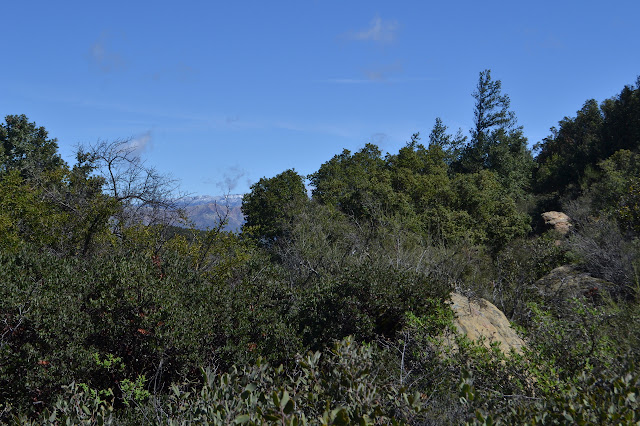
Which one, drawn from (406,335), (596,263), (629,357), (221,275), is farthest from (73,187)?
(596,263)

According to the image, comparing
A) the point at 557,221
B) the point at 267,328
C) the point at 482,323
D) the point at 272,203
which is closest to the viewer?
the point at 267,328

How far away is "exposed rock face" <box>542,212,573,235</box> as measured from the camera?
1032 inches

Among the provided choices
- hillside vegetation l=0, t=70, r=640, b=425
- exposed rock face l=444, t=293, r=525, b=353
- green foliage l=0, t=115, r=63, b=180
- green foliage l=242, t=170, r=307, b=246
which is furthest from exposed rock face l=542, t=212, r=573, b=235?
green foliage l=0, t=115, r=63, b=180

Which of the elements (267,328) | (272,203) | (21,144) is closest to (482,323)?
(267,328)

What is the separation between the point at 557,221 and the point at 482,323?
21.8m

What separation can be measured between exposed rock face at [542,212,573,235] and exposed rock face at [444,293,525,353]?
18975 millimetres

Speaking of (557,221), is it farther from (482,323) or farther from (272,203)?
(482,323)

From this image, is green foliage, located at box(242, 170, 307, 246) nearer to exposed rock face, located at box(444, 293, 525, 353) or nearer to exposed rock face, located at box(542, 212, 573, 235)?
exposed rock face, located at box(542, 212, 573, 235)

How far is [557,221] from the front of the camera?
27.4 metres

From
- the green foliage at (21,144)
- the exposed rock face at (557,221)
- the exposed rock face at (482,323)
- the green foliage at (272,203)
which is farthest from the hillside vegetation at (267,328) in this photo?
the green foliage at (21,144)

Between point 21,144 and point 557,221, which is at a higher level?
point 21,144

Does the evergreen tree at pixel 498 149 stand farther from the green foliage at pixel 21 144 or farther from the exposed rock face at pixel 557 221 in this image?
the green foliage at pixel 21 144

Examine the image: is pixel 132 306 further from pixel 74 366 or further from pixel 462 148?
pixel 462 148

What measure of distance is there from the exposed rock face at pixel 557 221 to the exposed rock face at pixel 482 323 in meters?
19.0
